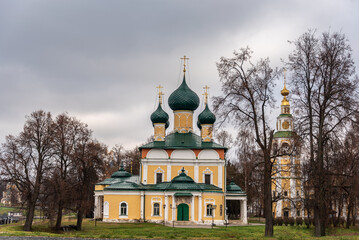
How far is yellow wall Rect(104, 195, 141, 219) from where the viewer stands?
3841 cm

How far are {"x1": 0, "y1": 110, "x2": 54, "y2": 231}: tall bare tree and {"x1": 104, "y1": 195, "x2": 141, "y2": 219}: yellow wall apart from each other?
899cm

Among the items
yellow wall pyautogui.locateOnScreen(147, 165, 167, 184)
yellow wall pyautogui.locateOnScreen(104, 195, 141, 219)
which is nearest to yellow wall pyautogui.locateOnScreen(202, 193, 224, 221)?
yellow wall pyautogui.locateOnScreen(147, 165, 167, 184)

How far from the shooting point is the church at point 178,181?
38031 mm

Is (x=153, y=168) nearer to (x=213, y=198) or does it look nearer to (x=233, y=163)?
(x=213, y=198)

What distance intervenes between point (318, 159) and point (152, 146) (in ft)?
74.8

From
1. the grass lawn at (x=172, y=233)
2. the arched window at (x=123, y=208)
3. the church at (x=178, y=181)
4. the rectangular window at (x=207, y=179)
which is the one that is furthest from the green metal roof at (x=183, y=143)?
the grass lawn at (x=172, y=233)

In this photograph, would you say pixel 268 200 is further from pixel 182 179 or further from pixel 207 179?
pixel 207 179

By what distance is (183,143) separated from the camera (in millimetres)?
42656

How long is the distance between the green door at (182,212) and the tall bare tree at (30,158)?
12803 millimetres

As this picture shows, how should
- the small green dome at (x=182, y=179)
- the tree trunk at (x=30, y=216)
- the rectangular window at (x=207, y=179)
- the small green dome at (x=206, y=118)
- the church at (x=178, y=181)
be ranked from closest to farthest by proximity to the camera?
the tree trunk at (x=30, y=216) → the church at (x=178, y=181) → the small green dome at (x=182, y=179) → the rectangular window at (x=207, y=179) → the small green dome at (x=206, y=118)

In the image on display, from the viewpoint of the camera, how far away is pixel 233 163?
6269cm

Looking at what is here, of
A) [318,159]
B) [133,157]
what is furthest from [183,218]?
Answer: [133,157]

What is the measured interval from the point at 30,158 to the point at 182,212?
14519mm

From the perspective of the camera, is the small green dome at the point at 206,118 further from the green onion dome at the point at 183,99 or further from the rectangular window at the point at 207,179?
the rectangular window at the point at 207,179
